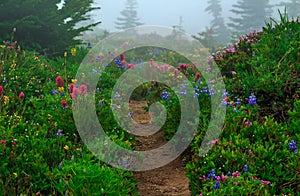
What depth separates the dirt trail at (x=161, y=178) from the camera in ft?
15.9

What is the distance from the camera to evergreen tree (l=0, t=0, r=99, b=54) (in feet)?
31.2

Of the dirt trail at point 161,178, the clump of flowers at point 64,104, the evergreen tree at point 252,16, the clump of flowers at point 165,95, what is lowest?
Result: the dirt trail at point 161,178

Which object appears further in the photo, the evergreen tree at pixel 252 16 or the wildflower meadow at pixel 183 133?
the evergreen tree at pixel 252 16

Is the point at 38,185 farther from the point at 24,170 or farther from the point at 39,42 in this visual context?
the point at 39,42

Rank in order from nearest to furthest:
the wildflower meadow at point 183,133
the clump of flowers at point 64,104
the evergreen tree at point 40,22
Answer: the wildflower meadow at point 183,133 < the clump of flowers at point 64,104 < the evergreen tree at point 40,22

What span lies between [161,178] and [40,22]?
20.1 ft

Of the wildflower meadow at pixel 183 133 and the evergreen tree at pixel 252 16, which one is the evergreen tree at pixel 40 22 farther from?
the evergreen tree at pixel 252 16

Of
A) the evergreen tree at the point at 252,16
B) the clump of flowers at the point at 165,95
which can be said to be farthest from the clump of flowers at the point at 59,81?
the evergreen tree at the point at 252,16

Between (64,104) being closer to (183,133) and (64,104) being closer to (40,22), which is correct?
(183,133)

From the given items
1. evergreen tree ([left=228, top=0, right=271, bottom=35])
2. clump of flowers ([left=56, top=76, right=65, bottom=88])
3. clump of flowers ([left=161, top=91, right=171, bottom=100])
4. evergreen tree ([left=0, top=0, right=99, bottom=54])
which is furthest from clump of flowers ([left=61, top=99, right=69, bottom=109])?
evergreen tree ([left=228, top=0, right=271, bottom=35])

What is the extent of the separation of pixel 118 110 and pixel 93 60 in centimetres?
348

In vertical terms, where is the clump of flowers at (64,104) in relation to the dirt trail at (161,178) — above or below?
above

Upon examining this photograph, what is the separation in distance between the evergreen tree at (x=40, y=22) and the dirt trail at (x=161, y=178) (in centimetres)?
478

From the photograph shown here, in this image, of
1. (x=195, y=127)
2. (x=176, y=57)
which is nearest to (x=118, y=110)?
(x=195, y=127)
